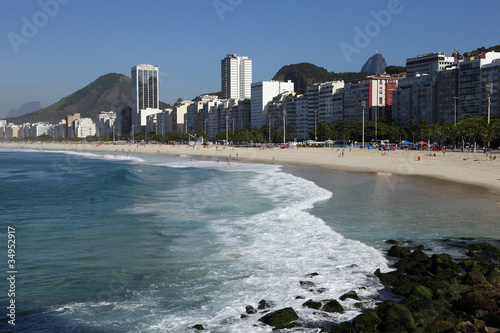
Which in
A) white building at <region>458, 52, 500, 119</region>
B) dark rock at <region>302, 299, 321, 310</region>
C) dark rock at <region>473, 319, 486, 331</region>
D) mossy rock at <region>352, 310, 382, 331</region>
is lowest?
dark rock at <region>302, 299, 321, 310</region>

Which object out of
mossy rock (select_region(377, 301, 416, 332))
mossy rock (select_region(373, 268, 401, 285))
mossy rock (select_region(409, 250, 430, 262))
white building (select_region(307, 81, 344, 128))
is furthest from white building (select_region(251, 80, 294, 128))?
mossy rock (select_region(377, 301, 416, 332))

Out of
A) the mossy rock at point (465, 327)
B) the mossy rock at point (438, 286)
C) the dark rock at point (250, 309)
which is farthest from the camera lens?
the mossy rock at point (438, 286)

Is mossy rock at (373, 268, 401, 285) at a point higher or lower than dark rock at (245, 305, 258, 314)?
higher

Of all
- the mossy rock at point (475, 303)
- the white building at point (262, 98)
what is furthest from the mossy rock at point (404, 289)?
the white building at point (262, 98)

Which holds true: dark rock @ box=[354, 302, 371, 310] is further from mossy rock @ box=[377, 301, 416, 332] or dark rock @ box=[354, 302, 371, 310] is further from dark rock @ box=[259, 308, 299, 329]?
dark rock @ box=[259, 308, 299, 329]

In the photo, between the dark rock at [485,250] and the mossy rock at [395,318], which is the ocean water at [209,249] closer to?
the mossy rock at [395,318]

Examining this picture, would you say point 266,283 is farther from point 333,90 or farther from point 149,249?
point 333,90

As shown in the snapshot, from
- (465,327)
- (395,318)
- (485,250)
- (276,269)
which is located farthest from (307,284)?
(485,250)
